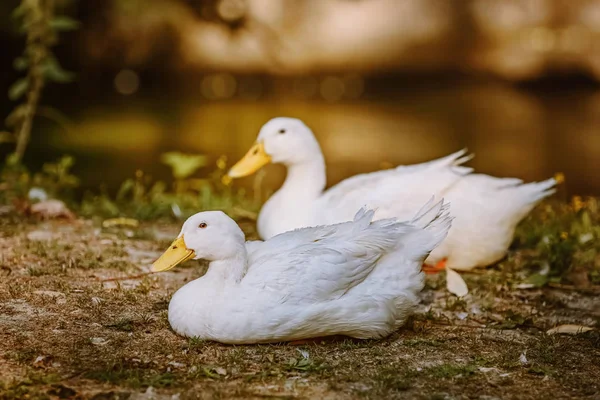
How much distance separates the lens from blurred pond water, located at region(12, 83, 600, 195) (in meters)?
11.3

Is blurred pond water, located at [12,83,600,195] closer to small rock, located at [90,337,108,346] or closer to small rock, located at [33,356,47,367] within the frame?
small rock, located at [90,337,108,346]

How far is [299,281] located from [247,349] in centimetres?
39

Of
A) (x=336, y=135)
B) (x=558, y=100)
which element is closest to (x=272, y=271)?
(x=336, y=135)

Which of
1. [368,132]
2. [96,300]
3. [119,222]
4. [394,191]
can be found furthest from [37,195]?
[368,132]

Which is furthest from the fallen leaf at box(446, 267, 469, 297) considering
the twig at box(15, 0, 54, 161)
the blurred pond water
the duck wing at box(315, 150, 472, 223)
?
the blurred pond water

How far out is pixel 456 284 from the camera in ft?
16.9

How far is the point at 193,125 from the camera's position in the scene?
14.0 meters

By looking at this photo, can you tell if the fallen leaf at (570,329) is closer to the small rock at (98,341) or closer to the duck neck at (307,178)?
the duck neck at (307,178)

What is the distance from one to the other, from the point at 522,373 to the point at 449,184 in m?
2.00

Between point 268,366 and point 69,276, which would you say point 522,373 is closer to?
point 268,366

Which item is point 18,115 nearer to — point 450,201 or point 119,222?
point 119,222

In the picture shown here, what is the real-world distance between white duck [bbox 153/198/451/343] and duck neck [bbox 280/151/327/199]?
1.68 meters

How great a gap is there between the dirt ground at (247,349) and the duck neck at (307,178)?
1083 mm

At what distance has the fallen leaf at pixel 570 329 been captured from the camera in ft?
14.7
